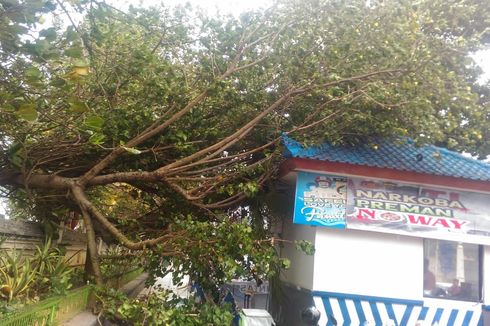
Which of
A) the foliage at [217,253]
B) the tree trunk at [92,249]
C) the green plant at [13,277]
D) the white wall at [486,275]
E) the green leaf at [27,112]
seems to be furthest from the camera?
the white wall at [486,275]

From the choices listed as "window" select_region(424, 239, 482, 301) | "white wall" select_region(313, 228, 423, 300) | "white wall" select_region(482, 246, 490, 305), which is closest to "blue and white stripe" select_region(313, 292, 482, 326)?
"white wall" select_region(313, 228, 423, 300)

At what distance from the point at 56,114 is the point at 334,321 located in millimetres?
5382

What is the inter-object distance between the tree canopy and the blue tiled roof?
259mm

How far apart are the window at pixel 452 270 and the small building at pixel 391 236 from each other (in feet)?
0.06

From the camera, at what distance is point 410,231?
26.9 feet

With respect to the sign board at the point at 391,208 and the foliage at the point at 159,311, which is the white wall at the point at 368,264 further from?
the foliage at the point at 159,311

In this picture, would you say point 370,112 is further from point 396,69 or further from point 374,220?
point 374,220

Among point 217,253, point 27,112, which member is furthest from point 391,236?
point 27,112

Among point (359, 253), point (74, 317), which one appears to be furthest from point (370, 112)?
point (74, 317)

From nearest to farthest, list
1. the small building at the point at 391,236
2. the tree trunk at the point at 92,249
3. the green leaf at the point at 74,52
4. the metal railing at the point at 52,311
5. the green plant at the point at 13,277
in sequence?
the green leaf at the point at 74,52
the metal railing at the point at 52,311
the green plant at the point at 13,277
the small building at the point at 391,236
the tree trunk at the point at 92,249

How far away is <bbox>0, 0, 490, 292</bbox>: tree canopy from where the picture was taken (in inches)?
292

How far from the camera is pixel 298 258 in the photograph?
9469 mm

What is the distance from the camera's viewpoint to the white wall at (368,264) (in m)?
8.12

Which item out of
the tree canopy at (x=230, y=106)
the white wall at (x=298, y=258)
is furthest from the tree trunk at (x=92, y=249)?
the white wall at (x=298, y=258)
